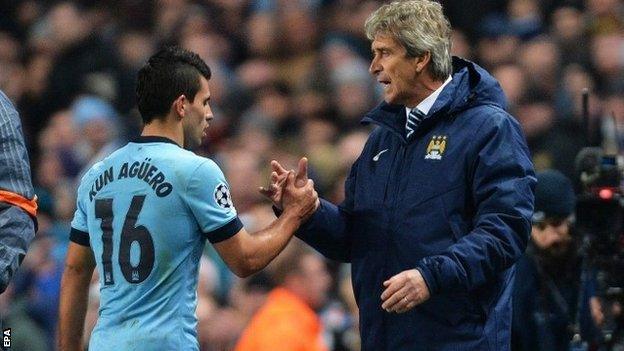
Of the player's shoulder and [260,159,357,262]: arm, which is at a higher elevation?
the player's shoulder

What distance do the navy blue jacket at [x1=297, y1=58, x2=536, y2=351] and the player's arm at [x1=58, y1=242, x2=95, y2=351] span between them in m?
0.96

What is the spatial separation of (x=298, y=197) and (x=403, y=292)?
73 cm

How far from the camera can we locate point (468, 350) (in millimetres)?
5070

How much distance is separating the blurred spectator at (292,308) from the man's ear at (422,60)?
7.94 ft

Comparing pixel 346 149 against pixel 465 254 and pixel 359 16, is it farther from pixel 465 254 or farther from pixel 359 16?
pixel 465 254

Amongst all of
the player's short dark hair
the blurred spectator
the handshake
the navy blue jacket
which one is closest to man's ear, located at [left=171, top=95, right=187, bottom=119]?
the player's short dark hair

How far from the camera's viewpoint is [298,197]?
539 centimetres

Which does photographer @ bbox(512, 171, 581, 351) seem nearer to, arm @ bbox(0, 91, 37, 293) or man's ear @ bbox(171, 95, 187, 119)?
man's ear @ bbox(171, 95, 187, 119)

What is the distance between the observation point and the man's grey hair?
5.23m

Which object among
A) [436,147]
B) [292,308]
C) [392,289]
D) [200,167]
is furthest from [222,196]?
[292,308]

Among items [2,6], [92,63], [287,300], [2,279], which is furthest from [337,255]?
[2,6]

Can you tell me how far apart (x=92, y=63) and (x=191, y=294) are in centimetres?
669

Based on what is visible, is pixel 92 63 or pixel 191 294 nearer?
pixel 191 294

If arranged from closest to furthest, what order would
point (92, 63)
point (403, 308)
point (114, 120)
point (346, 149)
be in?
1. point (403, 308)
2. point (346, 149)
3. point (114, 120)
4. point (92, 63)
